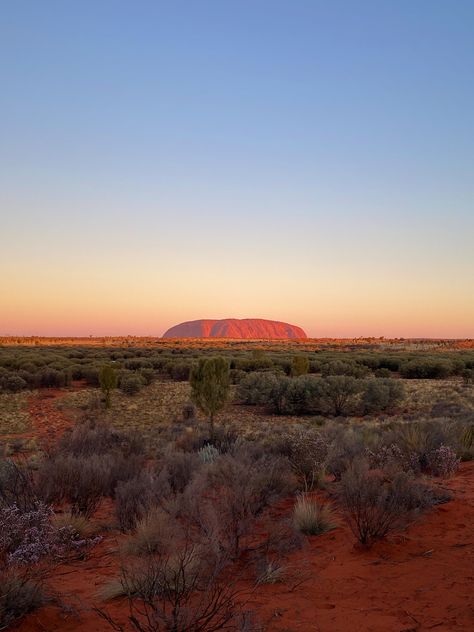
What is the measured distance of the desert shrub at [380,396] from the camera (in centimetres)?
2706

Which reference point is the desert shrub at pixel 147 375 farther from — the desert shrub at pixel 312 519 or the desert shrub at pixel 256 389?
the desert shrub at pixel 312 519

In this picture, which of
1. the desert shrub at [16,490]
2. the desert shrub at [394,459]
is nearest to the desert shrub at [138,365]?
the desert shrub at [394,459]

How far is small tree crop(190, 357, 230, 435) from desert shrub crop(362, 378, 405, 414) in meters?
9.37

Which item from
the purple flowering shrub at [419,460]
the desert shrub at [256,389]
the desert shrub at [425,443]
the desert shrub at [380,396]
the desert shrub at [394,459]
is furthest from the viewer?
the desert shrub at [256,389]

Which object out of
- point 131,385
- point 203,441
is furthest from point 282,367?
point 203,441

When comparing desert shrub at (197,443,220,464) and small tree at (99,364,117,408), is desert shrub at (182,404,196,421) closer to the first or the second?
small tree at (99,364,117,408)

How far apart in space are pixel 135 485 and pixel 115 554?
5.23 ft

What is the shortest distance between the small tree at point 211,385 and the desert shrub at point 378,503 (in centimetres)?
1393

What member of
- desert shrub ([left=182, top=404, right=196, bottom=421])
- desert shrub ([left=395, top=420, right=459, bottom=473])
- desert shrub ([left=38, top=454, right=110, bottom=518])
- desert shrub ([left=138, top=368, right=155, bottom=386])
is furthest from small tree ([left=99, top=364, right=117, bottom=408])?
desert shrub ([left=395, top=420, right=459, bottom=473])

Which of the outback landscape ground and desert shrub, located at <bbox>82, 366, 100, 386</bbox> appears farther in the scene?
desert shrub, located at <bbox>82, 366, 100, 386</bbox>

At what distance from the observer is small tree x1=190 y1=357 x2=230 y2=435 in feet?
69.4

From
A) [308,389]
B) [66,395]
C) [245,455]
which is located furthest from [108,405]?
[245,455]

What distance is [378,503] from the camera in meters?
6.44

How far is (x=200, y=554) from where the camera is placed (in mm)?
5484
